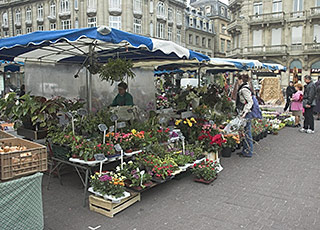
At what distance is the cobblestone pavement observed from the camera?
11.5 feet

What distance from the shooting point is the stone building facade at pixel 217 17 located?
162ft

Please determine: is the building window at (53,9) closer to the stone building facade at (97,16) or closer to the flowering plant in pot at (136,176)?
the stone building facade at (97,16)

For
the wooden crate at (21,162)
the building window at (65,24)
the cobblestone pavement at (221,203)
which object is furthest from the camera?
the building window at (65,24)

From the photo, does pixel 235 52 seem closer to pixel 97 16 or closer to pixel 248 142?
pixel 97 16

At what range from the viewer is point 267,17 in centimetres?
3192

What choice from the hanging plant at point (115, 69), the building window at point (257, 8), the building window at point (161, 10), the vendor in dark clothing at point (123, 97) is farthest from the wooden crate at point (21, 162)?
the building window at point (257, 8)

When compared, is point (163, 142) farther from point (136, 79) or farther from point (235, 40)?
point (235, 40)

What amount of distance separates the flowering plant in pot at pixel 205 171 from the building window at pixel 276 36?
103 feet

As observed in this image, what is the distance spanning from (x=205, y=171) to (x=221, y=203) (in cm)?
85

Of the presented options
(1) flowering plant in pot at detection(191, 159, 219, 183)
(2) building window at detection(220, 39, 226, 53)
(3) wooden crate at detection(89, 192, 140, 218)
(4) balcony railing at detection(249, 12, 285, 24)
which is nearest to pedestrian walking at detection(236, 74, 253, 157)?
(1) flowering plant in pot at detection(191, 159, 219, 183)

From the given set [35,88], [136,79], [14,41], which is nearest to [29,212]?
[14,41]

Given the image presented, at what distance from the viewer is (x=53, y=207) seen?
3.95 metres

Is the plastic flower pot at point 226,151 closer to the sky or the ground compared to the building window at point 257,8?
closer to the ground

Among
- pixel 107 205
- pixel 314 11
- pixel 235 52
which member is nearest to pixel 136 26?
pixel 235 52
